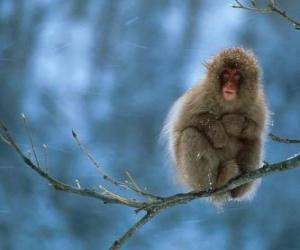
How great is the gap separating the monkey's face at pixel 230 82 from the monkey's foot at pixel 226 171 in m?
0.34

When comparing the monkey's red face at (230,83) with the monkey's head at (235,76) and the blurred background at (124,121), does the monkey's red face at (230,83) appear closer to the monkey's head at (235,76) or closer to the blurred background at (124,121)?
the monkey's head at (235,76)

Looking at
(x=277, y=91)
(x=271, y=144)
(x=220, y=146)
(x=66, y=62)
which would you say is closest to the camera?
(x=220, y=146)

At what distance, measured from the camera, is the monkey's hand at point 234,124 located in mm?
4211

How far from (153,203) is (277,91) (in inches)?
342

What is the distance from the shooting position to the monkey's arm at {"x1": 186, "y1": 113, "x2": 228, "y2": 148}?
13.7 feet

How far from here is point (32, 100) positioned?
1359 cm

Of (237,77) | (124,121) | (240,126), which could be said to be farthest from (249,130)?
(124,121)

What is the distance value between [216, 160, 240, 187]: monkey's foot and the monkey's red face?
34cm

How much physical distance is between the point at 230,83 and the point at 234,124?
0.77ft

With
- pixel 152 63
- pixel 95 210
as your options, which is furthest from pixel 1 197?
pixel 152 63

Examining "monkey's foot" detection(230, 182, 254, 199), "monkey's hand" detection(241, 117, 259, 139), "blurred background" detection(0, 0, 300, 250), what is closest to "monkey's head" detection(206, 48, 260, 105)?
"monkey's hand" detection(241, 117, 259, 139)

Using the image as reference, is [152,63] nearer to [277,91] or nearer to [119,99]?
[119,99]

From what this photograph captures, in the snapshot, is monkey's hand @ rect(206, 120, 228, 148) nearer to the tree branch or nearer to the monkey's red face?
the monkey's red face

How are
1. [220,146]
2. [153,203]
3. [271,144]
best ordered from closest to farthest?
[153,203] → [220,146] → [271,144]
